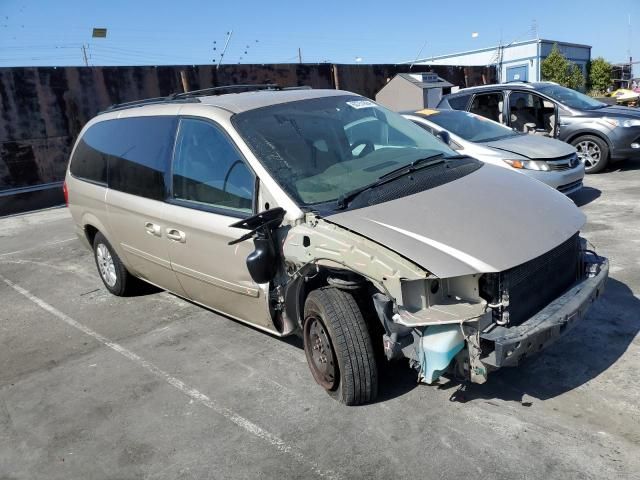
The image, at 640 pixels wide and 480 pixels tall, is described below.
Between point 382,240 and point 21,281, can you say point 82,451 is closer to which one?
point 382,240

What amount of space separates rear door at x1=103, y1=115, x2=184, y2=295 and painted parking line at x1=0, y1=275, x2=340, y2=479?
655 mm

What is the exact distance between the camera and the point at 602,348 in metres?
3.65

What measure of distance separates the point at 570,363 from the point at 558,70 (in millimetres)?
38960

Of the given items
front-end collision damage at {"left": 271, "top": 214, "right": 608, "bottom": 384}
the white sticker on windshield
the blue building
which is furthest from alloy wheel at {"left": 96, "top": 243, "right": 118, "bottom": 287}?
the blue building

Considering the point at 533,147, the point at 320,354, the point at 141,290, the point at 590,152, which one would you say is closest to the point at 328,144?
the point at 320,354

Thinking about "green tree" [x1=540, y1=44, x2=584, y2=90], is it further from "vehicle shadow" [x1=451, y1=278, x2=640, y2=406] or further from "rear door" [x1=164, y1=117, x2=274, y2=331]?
"rear door" [x1=164, y1=117, x2=274, y2=331]

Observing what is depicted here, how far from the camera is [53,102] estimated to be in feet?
42.7

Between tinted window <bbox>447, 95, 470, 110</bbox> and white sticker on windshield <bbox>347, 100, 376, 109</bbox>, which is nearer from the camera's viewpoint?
white sticker on windshield <bbox>347, 100, 376, 109</bbox>

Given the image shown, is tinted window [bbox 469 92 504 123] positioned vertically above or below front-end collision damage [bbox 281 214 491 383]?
above

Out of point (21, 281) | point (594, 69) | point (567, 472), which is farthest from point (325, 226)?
point (594, 69)

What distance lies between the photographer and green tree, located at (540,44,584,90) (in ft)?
122

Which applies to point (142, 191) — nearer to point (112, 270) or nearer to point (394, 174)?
point (112, 270)

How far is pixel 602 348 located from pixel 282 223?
2.29m

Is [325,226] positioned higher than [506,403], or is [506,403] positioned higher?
[325,226]
